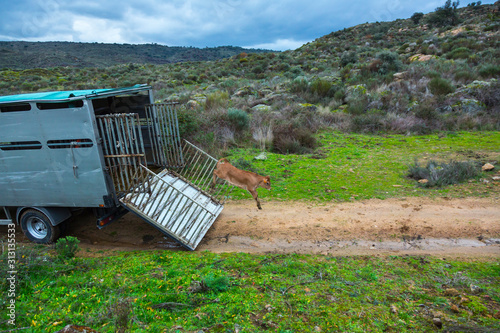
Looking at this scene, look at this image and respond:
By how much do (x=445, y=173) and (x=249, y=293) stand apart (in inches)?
281

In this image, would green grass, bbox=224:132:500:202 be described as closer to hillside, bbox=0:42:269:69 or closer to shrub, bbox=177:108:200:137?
shrub, bbox=177:108:200:137

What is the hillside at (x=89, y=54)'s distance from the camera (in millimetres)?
48969

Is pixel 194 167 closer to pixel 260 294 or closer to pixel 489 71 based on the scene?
pixel 260 294

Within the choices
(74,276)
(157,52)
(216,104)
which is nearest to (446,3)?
(216,104)

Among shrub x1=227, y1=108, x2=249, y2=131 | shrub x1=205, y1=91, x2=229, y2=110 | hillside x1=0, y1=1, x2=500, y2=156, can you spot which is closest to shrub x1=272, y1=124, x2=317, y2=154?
hillside x1=0, y1=1, x2=500, y2=156

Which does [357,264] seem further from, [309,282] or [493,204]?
[493,204]

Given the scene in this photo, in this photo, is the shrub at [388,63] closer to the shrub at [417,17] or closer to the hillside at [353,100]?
the hillside at [353,100]

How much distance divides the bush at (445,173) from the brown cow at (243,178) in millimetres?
4896

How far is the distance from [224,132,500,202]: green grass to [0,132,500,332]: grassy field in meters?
2.97

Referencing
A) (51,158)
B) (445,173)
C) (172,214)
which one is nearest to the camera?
(51,158)

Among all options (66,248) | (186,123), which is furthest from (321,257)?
(186,123)

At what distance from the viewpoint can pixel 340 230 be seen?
19.4 ft

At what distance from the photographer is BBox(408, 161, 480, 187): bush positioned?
7738 millimetres

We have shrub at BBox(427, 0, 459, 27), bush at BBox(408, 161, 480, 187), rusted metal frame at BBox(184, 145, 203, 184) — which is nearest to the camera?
rusted metal frame at BBox(184, 145, 203, 184)
